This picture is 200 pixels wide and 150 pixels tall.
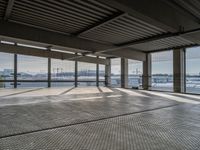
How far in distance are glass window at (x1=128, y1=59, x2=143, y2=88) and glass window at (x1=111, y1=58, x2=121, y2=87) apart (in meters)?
1.09

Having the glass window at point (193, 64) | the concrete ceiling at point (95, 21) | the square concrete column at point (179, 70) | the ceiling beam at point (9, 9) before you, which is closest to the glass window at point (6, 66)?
the concrete ceiling at point (95, 21)

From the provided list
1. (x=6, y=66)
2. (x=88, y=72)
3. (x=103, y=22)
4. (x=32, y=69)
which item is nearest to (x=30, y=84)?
(x=32, y=69)

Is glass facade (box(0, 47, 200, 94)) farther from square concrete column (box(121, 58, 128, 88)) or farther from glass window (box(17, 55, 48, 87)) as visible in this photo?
square concrete column (box(121, 58, 128, 88))

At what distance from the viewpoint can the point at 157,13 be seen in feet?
15.0

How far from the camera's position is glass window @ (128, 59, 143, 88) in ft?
49.2

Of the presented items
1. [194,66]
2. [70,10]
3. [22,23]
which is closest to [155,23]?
[70,10]

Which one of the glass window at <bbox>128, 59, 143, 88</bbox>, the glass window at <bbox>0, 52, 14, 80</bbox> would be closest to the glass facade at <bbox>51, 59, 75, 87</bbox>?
the glass window at <bbox>0, 52, 14, 80</bbox>

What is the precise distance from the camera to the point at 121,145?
2.62 metres

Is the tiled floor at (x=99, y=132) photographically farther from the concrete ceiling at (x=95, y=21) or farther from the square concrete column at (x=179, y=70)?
the square concrete column at (x=179, y=70)

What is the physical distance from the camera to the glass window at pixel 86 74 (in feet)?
54.7

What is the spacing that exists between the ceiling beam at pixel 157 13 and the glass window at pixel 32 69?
11.8 m

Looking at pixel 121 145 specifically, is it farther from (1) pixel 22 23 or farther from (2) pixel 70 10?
(1) pixel 22 23

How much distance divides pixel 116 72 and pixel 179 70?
6.80 metres

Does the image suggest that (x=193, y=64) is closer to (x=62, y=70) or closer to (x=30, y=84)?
(x=62, y=70)
